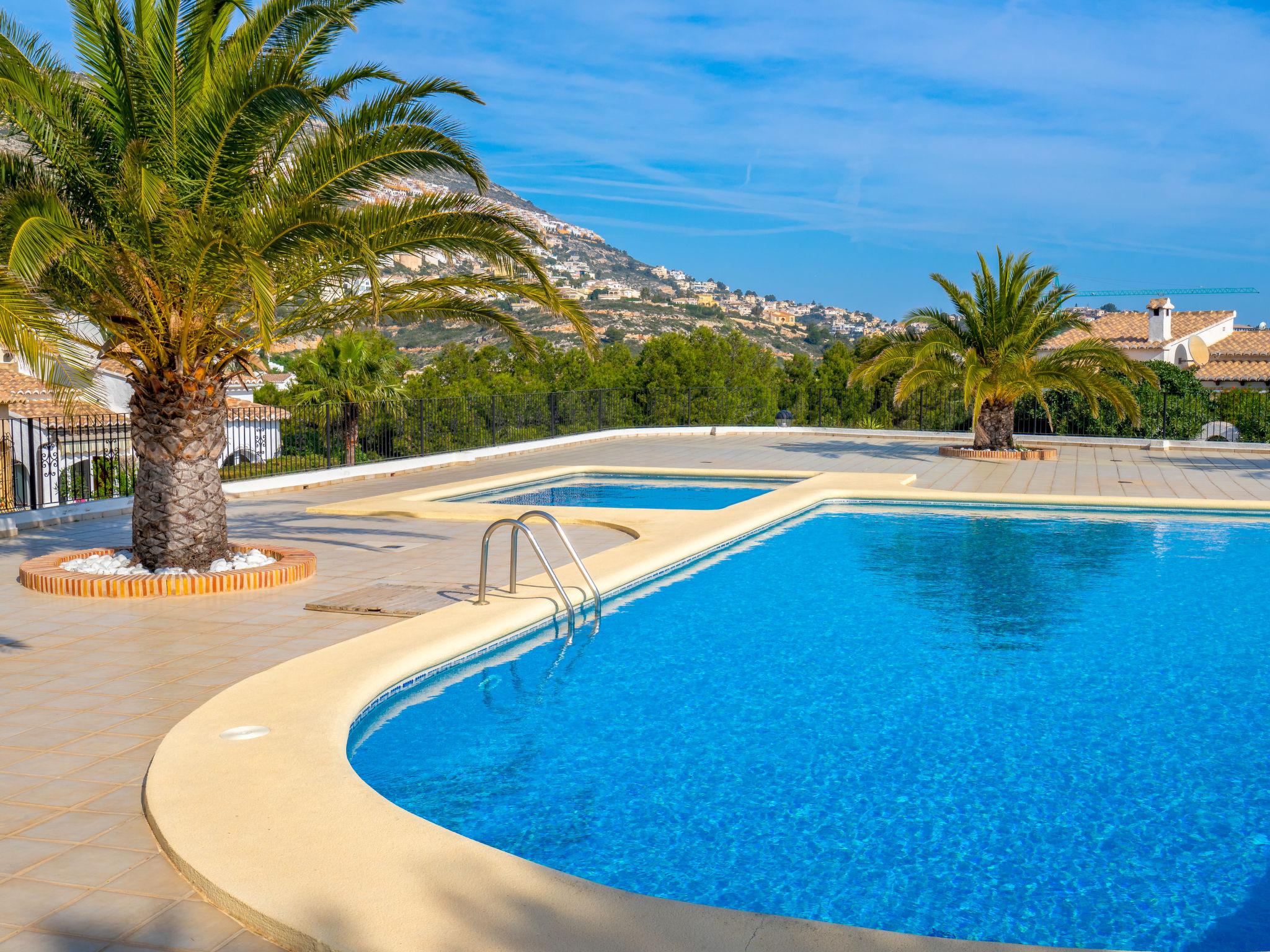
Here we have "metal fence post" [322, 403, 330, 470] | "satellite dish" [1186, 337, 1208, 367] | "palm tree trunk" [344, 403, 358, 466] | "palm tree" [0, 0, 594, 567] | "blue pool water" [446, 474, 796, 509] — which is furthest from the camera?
"satellite dish" [1186, 337, 1208, 367]

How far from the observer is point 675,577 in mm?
11078

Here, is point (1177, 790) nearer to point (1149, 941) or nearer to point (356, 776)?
point (1149, 941)

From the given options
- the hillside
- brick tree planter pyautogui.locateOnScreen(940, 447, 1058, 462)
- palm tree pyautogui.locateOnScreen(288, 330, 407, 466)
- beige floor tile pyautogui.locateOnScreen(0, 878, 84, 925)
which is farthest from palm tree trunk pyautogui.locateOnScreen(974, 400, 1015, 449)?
the hillside

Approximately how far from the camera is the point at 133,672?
696 cm

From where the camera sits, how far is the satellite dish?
53656 millimetres

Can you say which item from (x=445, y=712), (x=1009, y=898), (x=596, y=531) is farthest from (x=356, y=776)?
(x=596, y=531)

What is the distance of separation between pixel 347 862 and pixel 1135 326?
68.5 m

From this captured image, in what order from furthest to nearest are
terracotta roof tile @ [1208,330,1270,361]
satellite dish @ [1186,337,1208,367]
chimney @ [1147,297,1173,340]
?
terracotta roof tile @ [1208,330,1270,361]
chimney @ [1147,297,1173,340]
satellite dish @ [1186,337,1208,367]

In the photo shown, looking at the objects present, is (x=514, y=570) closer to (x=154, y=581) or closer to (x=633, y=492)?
(x=154, y=581)

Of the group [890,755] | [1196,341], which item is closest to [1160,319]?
[1196,341]

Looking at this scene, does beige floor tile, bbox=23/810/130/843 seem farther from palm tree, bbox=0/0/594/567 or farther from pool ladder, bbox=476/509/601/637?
palm tree, bbox=0/0/594/567

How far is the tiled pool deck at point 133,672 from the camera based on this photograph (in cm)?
387

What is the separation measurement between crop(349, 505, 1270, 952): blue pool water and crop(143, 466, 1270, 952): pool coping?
477mm

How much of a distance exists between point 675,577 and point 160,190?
18.6ft
